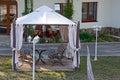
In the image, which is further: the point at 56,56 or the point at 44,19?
the point at 56,56

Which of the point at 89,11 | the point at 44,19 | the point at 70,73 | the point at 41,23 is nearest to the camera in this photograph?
the point at 70,73

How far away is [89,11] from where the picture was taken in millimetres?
29188

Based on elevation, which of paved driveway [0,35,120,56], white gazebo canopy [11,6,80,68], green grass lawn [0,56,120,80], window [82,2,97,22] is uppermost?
window [82,2,97,22]

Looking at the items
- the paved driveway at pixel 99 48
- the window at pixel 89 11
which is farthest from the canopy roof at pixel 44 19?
the window at pixel 89 11

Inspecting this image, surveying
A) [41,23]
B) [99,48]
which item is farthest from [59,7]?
[41,23]

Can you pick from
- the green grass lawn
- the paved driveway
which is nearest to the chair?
the green grass lawn

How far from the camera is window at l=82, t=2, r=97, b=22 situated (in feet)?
95.2

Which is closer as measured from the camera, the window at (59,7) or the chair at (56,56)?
the chair at (56,56)

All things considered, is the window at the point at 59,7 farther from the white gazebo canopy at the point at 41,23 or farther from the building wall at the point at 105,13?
the white gazebo canopy at the point at 41,23

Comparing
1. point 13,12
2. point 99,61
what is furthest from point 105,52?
point 13,12

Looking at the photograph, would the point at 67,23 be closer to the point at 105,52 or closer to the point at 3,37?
the point at 105,52

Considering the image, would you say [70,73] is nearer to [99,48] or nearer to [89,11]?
[99,48]

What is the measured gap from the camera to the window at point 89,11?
2902 cm

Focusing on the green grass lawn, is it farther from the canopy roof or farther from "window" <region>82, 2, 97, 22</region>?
"window" <region>82, 2, 97, 22</region>
